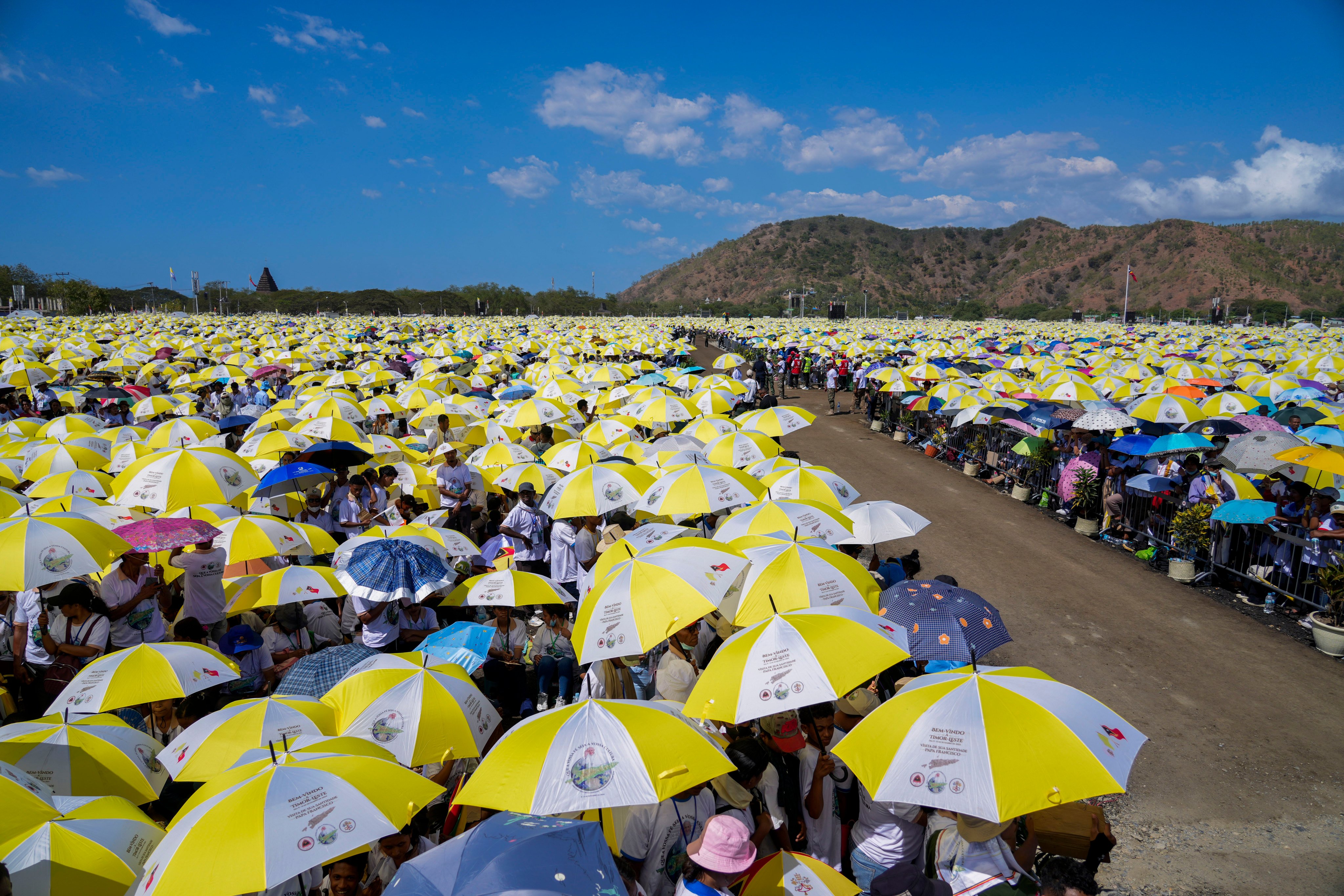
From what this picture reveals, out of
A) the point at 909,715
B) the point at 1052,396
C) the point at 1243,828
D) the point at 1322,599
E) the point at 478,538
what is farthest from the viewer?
the point at 1052,396

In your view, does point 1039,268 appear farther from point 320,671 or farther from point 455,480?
point 320,671

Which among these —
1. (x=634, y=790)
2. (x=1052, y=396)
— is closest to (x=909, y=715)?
(x=634, y=790)

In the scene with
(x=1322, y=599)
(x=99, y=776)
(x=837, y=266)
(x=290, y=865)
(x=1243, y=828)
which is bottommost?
→ (x=1243, y=828)

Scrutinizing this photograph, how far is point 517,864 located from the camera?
272 cm

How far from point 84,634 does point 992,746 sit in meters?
6.37

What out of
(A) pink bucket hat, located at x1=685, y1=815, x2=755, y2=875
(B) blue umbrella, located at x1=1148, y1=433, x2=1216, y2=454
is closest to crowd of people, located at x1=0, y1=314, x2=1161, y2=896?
(A) pink bucket hat, located at x1=685, y1=815, x2=755, y2=875

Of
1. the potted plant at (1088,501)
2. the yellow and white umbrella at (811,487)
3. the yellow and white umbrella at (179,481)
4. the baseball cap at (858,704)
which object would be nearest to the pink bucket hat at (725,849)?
the baseball cap at (858,704)

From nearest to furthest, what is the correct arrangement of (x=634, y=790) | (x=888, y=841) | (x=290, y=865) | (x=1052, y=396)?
(x=290, y=865) → (x=634, y=790) → (x=888, y=841) → (x=1052, y=396)

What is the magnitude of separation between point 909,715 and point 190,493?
7664 millimetres

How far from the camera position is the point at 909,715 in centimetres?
368

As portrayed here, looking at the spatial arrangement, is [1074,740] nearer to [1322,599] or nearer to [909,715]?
[909,715]

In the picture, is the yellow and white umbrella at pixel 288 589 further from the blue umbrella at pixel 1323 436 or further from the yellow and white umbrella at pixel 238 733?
the blue umbrella at pixel 1323 436

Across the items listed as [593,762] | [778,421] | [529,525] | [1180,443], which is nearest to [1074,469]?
[1180,443]

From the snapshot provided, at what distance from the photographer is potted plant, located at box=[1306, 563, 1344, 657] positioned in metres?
7.86
